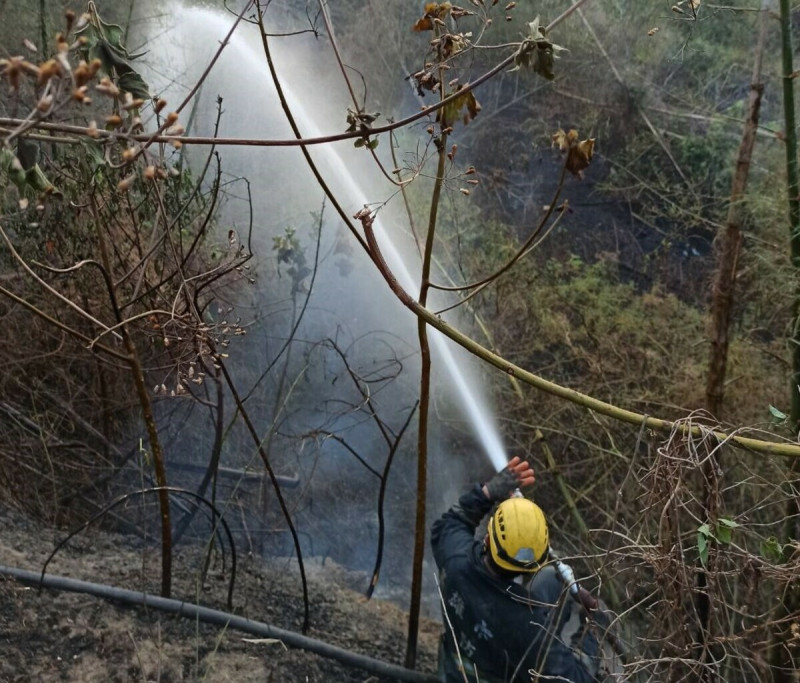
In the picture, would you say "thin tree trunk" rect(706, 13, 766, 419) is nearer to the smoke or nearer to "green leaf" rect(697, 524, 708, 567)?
the smoke

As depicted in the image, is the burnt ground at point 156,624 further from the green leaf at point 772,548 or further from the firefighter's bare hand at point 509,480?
the green leaf at point 772,548

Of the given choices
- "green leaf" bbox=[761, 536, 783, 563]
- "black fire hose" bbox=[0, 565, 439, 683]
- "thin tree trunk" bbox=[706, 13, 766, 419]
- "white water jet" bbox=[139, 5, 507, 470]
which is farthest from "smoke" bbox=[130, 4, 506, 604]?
"green leaf" bbox=[761, 536, 783, 563]

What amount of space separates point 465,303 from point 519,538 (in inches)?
147

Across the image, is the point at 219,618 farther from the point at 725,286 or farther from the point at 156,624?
the point at 725,286

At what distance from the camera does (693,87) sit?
8641 millimetres

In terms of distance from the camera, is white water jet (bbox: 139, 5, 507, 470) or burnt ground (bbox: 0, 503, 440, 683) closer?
burnt ground (bbox: 0, 503, 440, 683)

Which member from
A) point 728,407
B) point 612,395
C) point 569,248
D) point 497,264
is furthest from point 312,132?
point 728,407

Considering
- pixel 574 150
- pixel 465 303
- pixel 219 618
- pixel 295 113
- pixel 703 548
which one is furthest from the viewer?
pixel 295 113

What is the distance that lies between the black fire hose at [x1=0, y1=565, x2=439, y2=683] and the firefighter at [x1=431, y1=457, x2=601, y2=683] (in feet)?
0.94

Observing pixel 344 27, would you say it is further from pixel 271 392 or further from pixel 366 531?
pixel 366 531

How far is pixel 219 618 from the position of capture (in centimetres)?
370

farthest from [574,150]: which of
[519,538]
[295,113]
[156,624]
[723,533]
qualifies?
[295,113]

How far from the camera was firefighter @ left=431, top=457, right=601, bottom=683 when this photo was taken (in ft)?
10.3

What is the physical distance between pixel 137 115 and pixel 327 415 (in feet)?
14.6
